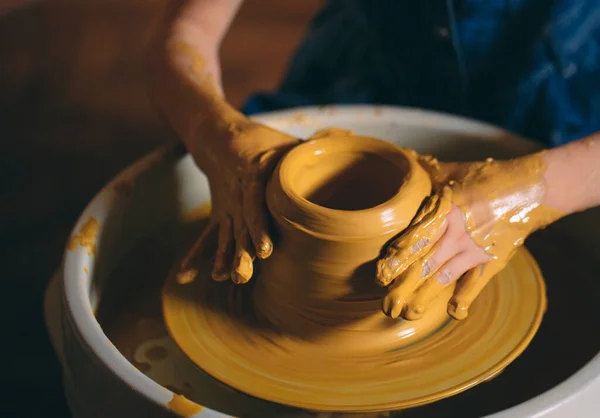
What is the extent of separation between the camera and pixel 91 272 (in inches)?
42.5

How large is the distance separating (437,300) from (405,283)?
0.11m

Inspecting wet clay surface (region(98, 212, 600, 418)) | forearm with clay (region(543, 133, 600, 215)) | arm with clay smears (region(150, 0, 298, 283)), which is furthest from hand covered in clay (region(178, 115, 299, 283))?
forearm with clay (region(543, 133, 600, 215))

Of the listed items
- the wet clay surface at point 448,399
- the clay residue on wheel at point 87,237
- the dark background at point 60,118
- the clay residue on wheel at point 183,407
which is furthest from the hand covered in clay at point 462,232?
the dark background at point 60,118

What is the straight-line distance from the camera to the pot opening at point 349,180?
1.02 meters

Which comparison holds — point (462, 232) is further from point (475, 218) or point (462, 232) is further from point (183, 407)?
point (183, 407)

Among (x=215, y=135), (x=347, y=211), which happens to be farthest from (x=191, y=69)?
(x=347, y=211)

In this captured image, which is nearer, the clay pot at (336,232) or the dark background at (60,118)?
the clay pot at (336,232)

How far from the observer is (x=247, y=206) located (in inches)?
39.1

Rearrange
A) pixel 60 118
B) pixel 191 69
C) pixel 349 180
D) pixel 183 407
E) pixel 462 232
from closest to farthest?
pixel 183 407, pixel 462 232, pixel 349 180, pixel 191 69, pixel 60 118

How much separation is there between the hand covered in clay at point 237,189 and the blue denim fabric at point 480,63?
0.40 metres

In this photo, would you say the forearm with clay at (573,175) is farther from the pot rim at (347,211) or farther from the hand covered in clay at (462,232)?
the pot rim at (347,211)

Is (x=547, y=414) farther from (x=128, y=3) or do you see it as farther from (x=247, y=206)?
(x=128, y=3)

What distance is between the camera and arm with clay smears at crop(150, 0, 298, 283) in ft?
3.22

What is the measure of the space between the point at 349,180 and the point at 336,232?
201 mm
